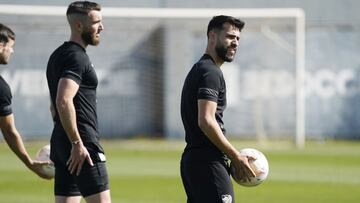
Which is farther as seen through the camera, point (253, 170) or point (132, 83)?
point (132, 83)

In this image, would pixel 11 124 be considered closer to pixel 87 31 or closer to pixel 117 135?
pixel 87 31

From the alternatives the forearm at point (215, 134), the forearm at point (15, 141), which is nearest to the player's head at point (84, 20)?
the forearm at point (215, 134)

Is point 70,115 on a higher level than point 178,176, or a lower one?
higher

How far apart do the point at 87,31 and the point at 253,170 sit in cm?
166

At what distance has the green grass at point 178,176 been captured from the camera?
46.4ft

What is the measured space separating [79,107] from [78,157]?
0.40 metres

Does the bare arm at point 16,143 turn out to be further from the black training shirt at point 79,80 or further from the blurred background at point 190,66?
the blurred background at point 190,66

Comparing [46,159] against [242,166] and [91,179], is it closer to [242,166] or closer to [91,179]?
[91,179]

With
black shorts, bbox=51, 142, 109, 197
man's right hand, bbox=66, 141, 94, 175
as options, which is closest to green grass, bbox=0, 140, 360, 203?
black shorts, bbox=51, 142, 109, 197

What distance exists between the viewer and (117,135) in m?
28.4

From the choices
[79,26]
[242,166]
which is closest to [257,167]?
[242,166]

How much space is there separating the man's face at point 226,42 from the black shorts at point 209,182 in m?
0.80

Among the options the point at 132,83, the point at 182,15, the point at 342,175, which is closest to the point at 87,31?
the point at 342,175

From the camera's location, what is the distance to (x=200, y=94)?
7039 mm
